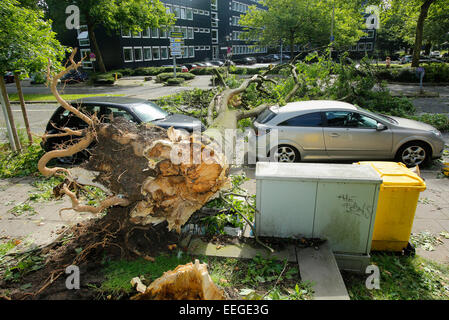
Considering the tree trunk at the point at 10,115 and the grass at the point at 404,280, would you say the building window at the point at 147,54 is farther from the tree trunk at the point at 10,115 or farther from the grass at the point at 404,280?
the grass at the point at 404,280

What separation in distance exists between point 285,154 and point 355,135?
1.68 metres

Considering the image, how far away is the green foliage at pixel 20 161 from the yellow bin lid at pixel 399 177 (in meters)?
7.79

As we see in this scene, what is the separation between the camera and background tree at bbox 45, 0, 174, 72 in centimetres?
2773

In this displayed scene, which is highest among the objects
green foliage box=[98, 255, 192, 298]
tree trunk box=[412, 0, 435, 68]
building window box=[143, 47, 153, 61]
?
tree trunk box=[412, 0, 435, 68]

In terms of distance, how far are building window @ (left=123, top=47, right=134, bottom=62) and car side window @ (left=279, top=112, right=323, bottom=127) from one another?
3754cm

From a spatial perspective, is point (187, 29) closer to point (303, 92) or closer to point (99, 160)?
point (303, 92)

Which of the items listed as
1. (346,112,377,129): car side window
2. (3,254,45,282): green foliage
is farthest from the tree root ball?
(346,112,377,129): car side window

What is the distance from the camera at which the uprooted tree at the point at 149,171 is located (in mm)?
3766

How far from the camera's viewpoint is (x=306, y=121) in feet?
23.5

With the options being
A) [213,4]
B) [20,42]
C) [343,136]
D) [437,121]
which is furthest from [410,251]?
[213,4]

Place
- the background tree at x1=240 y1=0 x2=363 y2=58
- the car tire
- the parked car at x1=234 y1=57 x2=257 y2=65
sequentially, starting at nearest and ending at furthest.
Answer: the car tire, the background tree at x1=240 y1=0 x2=363 y2=58, the parked car at x1=234 y1=57 x2=257 y2=65

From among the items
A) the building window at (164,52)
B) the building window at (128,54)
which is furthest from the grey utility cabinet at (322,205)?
the building window at (164,52)

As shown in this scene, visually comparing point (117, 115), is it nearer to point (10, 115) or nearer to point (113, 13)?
point (10, 115)

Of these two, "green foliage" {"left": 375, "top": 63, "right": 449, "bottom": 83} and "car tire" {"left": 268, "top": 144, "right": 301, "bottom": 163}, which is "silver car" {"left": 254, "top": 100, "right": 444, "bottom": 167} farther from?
"green foliage" {"left": 375, "top": 63, "right": 449, "bottom": 83}
